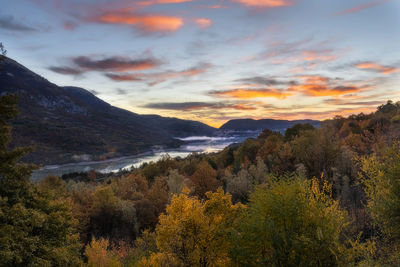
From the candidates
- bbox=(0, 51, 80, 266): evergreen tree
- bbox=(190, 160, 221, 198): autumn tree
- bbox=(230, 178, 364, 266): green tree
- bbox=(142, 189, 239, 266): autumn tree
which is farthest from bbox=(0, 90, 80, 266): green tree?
bbox=(190, 160, 221, 198): autumn tree

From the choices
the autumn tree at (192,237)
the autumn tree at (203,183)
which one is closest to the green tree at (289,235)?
the autumn tree at (192,237)

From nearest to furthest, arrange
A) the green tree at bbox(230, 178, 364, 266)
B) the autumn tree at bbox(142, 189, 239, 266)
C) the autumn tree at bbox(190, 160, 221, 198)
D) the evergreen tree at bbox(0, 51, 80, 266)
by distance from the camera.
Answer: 1. the green tree at bbox(230, 178, 364, 266)
2. the evergreen tree at bbox(0, 51, 80, 266)
3. the autumn tree at bbox(142, 189, 239, 266)
4. the autumn tree at bbox(190, 160, 221, 198)

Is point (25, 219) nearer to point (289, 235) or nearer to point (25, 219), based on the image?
point (25, 219)

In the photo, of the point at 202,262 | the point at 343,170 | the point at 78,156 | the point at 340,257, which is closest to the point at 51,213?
the point at 202,262

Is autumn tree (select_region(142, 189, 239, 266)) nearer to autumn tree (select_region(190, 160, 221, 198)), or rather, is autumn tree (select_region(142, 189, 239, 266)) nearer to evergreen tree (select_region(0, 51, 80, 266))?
evergreen tree (select_region(0, 51, 80, 266))

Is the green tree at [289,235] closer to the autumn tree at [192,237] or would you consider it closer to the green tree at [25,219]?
the autumn tree at [192,237]

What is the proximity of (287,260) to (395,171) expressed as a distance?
11.9m

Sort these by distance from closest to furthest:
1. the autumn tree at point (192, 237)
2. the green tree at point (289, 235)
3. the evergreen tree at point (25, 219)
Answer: the green tree at point (289, 235)
the evergreen tree at point (25, 219)
the autumn tree at point (192, 237)

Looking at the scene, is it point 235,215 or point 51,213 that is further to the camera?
point 235,215

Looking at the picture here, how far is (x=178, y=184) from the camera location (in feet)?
164

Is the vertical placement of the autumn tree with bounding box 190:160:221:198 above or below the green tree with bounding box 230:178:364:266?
below

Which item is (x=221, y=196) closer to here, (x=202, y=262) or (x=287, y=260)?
(x=202, y=262)

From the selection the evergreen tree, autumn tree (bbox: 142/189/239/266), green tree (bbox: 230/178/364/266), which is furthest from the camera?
autumn tree (bbox: 142/189/239/266)

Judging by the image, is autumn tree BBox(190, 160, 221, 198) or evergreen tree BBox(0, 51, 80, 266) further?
autumn tree BBox(190, 160, 221, 198)
